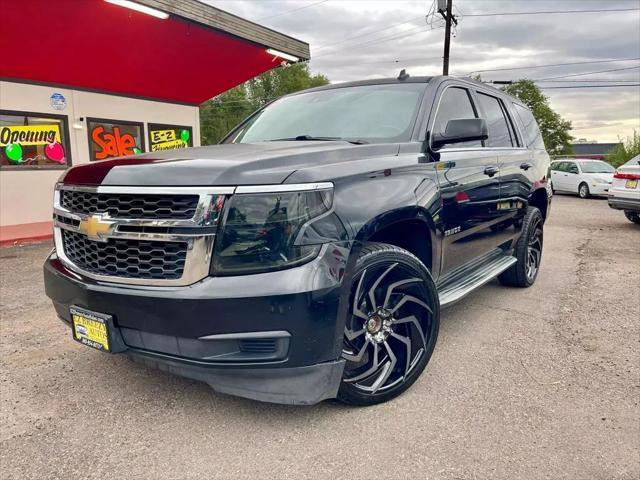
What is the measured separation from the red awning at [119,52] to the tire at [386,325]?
8.13 metres

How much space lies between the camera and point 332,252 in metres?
2.30

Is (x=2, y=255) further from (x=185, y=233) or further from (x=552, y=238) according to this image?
(x=552, y=238)

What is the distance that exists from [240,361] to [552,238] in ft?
27.8

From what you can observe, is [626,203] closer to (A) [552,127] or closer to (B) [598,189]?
(B) [598,189]

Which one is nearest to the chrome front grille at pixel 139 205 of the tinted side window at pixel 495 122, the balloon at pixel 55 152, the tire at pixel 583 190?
the tinted side window at pixel 495 122

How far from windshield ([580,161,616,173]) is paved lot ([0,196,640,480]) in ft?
57.0

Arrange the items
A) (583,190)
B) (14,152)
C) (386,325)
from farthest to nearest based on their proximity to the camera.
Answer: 1. (583,190)
2. (14,152)
3. (386,325)

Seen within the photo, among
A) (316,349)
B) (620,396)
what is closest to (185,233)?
(316,349)

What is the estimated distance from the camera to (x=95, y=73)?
10.2 m

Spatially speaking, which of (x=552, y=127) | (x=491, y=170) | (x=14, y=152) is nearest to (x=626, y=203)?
(x=491, y=170)

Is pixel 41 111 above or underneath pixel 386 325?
above

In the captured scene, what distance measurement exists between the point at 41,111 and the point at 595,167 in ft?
62.7

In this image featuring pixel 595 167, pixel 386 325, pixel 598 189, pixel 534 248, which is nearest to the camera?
pixel 386 325

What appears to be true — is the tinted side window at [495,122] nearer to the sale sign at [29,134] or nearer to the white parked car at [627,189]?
the white parked car at [627,189]
